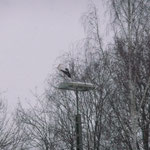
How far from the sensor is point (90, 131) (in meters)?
19.1

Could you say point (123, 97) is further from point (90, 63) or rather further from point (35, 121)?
point (35, 121)

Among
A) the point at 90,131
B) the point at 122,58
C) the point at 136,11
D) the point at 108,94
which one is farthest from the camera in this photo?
the point at 90,131

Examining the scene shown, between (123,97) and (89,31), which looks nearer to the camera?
(89,31)

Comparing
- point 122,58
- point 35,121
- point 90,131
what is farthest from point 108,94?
point 35,121

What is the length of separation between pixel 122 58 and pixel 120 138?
15.1 feet

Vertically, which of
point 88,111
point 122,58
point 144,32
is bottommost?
point 88,111

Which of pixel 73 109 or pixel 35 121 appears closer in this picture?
pixel 73 109

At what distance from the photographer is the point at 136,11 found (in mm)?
12883

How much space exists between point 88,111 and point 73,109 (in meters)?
2.00

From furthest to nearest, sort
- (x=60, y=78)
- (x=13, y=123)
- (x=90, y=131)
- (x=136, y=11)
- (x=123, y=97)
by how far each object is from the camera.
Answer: (x=13, y=123) < (x=60, y=78) < (x=90, y=131) < (x=123, y=97) < (x=136, y=11)

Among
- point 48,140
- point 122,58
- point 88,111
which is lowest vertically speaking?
point 48,140

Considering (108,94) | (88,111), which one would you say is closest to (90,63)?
(108,94)

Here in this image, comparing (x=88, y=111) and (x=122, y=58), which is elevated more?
(x=122, y=58)

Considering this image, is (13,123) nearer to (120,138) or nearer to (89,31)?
(120,138)
